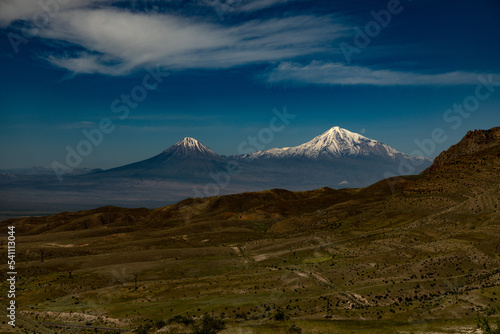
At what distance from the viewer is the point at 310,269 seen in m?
75.9

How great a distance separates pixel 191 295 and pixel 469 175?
100 m

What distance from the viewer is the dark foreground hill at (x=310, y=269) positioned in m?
50.2

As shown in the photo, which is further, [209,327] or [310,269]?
[310,269]

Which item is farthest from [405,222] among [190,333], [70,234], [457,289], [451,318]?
[70,234]

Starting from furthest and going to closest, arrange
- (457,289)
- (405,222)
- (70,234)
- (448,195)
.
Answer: (70,234)
(448,195)
(405,222)
(457,289)

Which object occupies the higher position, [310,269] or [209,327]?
[310,269]

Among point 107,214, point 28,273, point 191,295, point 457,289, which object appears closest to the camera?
point 457,289

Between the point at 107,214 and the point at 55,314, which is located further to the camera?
the point at 107,214

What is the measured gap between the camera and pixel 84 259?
9525cm

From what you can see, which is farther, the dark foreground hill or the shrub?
the dark foreground hill

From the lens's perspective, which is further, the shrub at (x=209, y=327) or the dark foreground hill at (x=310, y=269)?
the dark foreground hill at (x=310, y=269)

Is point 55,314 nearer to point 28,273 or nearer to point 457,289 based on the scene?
point 28,273

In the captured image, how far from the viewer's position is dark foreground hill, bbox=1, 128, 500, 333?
50188mm

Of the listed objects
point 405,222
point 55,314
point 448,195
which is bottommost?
point 55,314
